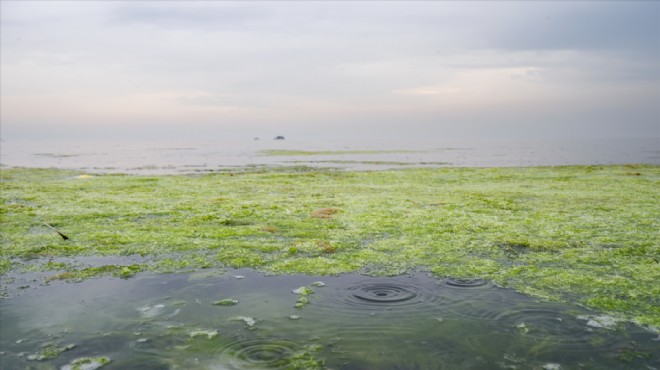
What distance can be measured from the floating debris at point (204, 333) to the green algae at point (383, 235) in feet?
11.3

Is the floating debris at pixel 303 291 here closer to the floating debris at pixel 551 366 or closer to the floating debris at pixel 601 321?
the floating debris at pixel 551 366

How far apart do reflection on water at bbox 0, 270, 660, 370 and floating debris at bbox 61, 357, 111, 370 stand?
0.29ft

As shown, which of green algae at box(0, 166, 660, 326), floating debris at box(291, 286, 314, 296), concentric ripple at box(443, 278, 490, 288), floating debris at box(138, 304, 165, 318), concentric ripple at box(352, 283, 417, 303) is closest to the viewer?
floating debris at box(138, 304, 165, 318)

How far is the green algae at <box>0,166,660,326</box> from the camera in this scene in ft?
32.7

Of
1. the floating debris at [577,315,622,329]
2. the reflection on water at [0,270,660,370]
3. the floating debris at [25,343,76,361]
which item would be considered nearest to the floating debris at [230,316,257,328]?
the reflection on water at [0,270,660,370]

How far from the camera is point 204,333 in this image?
6.89 m

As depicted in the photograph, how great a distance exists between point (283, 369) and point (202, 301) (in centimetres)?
307

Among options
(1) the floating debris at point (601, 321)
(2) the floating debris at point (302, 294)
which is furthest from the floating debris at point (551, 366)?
(2) the floating debris at point (302, 294)

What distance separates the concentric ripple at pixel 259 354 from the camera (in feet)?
19.5

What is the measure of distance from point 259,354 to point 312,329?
3.56 feet

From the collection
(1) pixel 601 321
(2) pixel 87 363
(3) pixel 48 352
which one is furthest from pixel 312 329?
(1) pixel 601 321

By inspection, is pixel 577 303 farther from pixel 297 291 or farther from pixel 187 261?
pixel 187 261

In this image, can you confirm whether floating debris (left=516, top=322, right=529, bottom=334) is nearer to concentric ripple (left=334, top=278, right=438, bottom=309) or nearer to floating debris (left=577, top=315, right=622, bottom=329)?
floating debris (left=577, top=315, right=622, bottom=329)

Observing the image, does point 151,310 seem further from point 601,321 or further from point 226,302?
point 601,321
